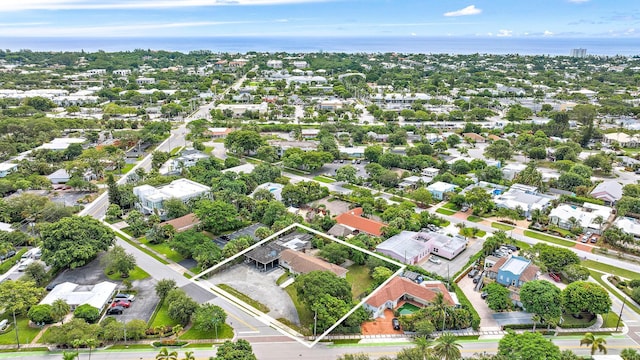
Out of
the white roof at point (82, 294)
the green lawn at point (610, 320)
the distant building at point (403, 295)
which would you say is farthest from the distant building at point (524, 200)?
the white roof at point (82, 294)

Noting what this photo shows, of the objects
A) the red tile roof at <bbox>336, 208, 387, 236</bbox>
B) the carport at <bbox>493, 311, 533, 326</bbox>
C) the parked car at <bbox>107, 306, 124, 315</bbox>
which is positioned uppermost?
the red tile roof at <bbox>336, 208, 387, 236</bbox>

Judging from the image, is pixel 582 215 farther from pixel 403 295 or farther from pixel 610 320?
pixel 403 295

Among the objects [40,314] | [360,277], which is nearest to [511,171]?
[360,277]

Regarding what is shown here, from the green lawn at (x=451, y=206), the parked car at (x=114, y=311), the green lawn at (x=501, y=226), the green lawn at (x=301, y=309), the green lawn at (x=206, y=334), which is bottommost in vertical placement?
the green lawn at (x=206, y=334)

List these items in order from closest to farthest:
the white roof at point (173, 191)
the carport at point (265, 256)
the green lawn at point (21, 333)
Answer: the carport at point (265, 256) < the green lawn at point (21, 333) < the white roof at point (173, 191)

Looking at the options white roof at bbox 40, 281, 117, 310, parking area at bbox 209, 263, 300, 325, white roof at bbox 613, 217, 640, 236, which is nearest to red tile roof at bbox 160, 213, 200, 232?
white roof at bbox 40, 281, 117, 310

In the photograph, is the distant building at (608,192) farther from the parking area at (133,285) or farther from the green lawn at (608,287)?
the parking area at (133,285)

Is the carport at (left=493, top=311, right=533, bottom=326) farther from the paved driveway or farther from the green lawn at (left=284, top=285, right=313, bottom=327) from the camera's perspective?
the green lawn at (left=284, top=285, right=313, bottom=327)
